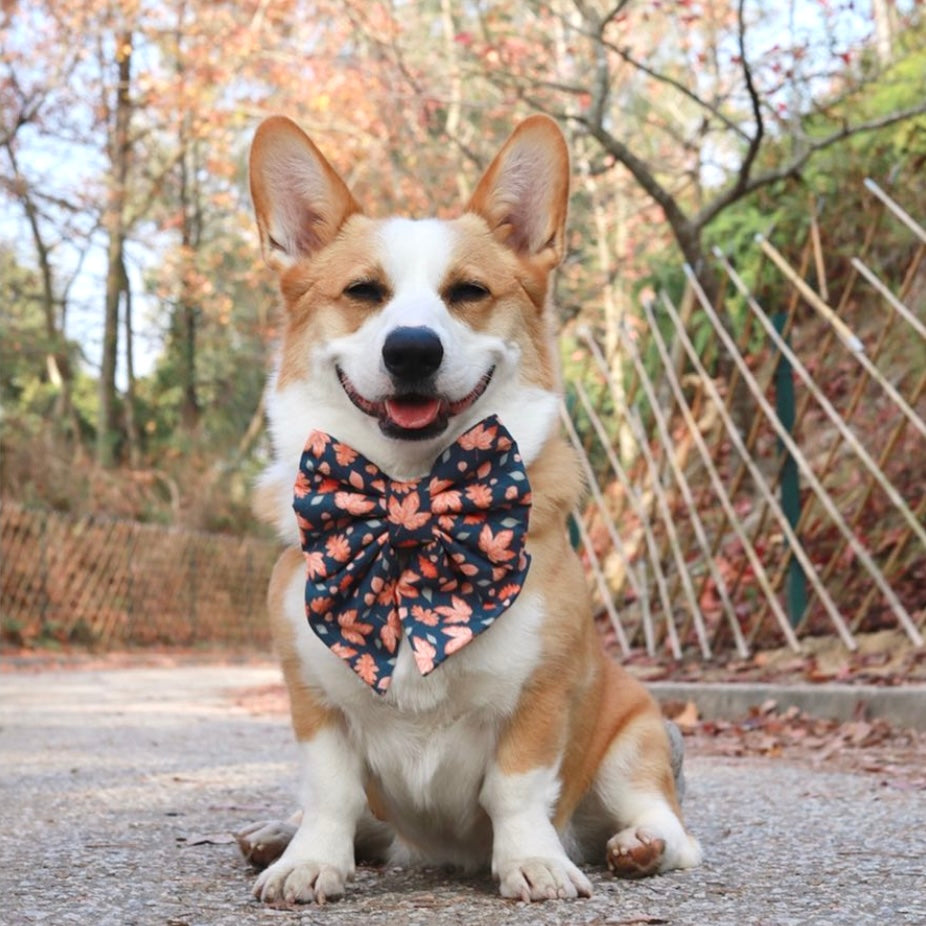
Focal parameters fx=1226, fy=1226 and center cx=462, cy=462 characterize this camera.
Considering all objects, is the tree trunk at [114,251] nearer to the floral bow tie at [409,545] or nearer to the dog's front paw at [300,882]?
the floral bow tie at [409,545]

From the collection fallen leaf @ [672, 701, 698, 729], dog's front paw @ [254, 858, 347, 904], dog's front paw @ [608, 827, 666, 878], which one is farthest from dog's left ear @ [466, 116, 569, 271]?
fallen leaf @ [672, 701, 698, 729]

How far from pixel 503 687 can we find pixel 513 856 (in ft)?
0.95

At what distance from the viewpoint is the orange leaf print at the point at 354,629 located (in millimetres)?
2150

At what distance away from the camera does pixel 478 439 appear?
227 cm

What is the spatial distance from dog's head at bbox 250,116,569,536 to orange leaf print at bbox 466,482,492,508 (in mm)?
119

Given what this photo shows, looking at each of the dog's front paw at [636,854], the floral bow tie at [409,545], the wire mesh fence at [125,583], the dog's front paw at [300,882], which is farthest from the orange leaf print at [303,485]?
the wire mesh fence at [125,583]

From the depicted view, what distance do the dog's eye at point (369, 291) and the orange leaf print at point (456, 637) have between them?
64 centimetres

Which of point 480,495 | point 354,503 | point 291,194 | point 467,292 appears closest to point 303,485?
point 354,503

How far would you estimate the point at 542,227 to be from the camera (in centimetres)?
258

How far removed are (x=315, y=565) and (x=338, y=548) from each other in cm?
5

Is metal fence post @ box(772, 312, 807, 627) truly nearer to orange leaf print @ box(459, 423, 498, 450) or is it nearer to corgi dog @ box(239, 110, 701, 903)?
corgi dog @ box(239, 110, 701, 903)

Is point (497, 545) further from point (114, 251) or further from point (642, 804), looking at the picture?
point (114, 251)

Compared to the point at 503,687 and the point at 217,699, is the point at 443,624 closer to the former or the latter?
the point at 503,687

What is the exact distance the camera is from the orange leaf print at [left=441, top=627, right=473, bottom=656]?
211 centimetres
